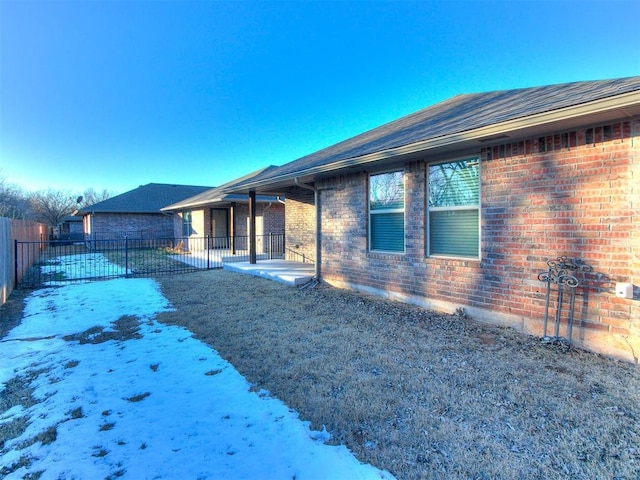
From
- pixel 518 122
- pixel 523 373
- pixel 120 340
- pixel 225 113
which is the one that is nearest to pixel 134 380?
pixel 120 340

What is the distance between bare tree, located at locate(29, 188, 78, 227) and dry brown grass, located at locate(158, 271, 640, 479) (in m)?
54.5

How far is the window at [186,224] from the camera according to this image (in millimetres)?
21719

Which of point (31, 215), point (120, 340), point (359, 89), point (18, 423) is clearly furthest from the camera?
point (31, 215)

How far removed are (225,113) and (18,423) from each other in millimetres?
15870

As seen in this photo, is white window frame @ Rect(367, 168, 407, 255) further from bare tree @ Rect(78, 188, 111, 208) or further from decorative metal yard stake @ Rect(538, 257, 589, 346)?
bare tree @ Rect(78, 188, 111, 208)

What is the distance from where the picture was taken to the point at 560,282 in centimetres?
398

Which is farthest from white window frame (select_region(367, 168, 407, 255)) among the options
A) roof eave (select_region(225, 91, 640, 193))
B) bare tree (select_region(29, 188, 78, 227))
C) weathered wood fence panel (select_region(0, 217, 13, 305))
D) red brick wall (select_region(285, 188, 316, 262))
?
bare tree (select_region(29, 188, 78, 227))

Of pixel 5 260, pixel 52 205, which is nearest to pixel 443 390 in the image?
pixel 5 260

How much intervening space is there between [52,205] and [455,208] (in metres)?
59.8

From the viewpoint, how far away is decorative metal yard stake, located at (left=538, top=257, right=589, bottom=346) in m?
3.91

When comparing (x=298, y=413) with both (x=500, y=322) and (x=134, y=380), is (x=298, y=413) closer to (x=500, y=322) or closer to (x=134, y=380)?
(x=134, y=380)

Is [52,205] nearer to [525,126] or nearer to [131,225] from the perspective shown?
[131,225]

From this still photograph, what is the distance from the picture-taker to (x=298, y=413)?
2684mm

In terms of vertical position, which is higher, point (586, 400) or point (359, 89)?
point (359, 89)
